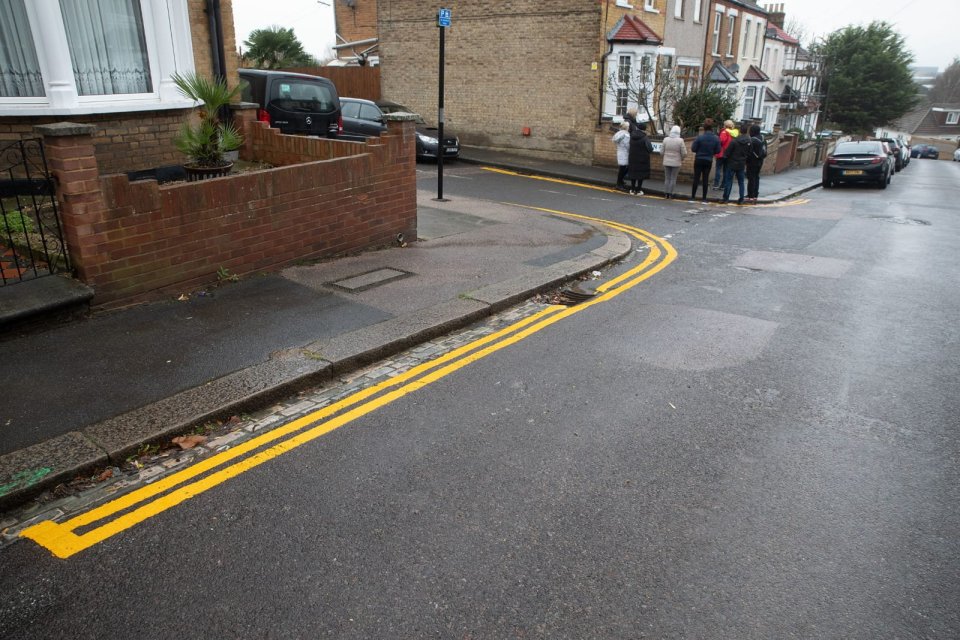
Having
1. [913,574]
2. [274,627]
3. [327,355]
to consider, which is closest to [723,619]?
[913,574]

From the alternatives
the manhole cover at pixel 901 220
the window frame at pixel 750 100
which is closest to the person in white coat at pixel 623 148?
the manhole cover at pixel 901 220

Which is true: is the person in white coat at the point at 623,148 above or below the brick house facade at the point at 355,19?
below

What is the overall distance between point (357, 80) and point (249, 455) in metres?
25.2

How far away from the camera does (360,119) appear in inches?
763

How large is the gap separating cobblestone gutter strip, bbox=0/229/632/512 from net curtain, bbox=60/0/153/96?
5.63 metres

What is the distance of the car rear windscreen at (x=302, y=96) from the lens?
14.7 m

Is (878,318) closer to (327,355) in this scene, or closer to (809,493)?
(809,493)

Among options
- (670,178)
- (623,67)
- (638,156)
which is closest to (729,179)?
(670,178)

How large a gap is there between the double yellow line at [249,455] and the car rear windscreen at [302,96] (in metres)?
9.78

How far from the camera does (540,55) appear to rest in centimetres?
→ 2273

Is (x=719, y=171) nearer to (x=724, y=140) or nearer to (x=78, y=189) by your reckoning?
(x=724, y=140)

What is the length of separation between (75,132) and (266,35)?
107 ft

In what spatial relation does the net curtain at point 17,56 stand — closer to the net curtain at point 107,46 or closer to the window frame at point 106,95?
the window frame at point 106,95

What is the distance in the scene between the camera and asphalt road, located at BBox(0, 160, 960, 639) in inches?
126
